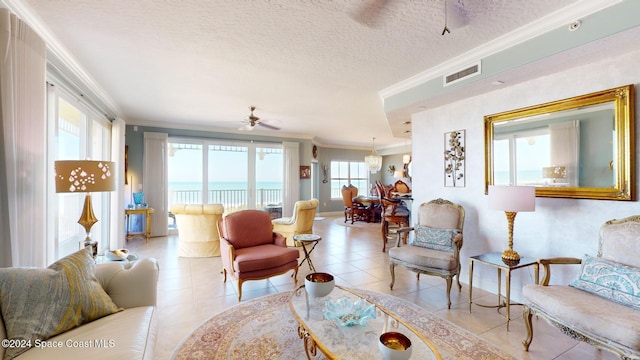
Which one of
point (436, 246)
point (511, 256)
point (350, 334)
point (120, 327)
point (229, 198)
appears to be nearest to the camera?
point (120, 327)

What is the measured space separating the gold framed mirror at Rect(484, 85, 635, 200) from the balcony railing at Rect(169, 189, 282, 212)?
19.4ft

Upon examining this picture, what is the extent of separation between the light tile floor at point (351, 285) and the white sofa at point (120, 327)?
0.54 meters

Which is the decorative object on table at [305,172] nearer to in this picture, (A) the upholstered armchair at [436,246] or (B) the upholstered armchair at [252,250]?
(B) the upholstered armchair at [252,250]

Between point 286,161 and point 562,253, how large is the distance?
20.9 ft

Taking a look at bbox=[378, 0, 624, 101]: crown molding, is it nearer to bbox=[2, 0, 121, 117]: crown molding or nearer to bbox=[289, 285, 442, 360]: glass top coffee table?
bbox=[289, 285, 442, 360]: glass top coffee table

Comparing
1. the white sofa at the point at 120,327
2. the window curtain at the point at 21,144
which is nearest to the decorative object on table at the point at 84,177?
the window curtain at the point at 21,144

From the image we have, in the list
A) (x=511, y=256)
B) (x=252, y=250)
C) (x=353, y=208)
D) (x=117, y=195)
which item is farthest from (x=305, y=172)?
(x=511, y=256)

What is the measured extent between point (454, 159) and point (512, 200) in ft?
3.99

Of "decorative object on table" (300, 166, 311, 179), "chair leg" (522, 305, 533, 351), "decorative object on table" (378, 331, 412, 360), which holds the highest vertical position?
"decorative object on table" (300, 166, 311, 179)

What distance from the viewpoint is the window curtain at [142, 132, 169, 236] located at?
6359 mm

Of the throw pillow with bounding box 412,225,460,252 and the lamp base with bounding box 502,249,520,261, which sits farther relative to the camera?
the throw pillow with bounding box 412,225,460,252

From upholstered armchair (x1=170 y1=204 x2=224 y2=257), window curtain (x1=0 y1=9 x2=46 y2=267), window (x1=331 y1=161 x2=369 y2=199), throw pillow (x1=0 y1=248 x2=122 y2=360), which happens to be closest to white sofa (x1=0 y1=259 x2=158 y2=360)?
throw pillow (x1=0 y1=248 x2=122 y2=360)

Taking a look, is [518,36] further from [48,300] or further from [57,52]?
[57,52]

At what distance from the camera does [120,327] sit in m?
1.55
